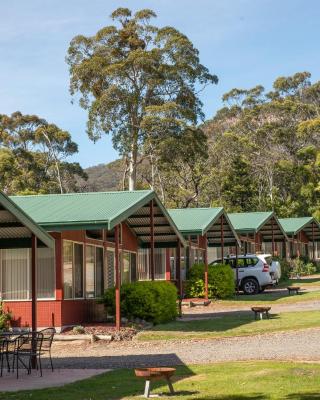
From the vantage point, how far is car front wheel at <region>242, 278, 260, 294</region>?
1341 inches

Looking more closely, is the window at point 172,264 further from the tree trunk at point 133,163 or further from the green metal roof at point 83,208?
the tree trunk at point 133,163

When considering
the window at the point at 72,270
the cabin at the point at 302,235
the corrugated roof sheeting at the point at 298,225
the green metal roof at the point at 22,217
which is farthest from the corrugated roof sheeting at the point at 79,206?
the corrugated roof sheeting at the point at 298,225

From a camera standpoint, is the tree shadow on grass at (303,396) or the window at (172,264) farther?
the window at (172,264)

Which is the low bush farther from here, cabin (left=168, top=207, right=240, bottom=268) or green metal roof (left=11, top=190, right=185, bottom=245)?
green metal roof (left=11, top=190, right=185, bottom=245)

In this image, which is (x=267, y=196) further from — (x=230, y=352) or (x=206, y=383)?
(x=206, y=383)

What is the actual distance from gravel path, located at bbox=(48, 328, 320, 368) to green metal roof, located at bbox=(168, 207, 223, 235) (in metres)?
11.2

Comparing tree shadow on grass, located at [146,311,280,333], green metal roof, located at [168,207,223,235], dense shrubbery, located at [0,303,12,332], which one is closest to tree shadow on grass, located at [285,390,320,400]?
tree shadow on grass, located at [146,311,280,333]

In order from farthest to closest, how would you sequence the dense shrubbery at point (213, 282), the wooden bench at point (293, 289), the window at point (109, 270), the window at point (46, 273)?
the wooden bench at point (293, 289), the dense shrubbery at point (213, 282), the window at point (109, 270), the window at point (46, 273)

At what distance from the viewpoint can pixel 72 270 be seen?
67.1ft

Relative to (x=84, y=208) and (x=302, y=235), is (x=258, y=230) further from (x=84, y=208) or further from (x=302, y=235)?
(x=84, y=208)

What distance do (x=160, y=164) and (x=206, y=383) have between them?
125 feet

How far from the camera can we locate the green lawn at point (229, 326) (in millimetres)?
18328

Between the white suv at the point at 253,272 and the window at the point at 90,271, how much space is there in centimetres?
1269

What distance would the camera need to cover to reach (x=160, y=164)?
4881cm
